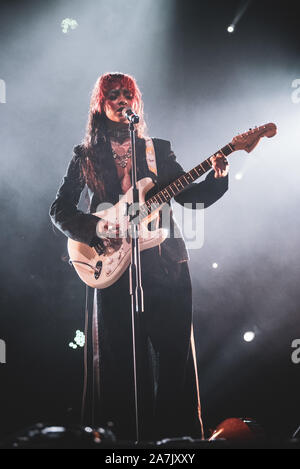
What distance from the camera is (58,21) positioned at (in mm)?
→ 3939

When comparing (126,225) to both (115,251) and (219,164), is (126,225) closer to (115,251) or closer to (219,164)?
(115,251)

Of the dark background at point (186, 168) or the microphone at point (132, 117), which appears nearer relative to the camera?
the microphone at point (132, 117)

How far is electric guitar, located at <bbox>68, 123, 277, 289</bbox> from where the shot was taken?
2.59 m

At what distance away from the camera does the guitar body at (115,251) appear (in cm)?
257

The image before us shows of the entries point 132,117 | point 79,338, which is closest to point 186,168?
point 132,117

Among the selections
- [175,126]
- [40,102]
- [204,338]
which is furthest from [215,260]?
[40,102]

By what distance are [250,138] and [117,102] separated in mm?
992

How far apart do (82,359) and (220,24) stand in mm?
3294

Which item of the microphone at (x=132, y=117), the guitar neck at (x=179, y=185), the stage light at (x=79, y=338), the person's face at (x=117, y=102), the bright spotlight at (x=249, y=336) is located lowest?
the bright spotlight at (x=249, y=336)

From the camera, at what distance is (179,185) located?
2.70m

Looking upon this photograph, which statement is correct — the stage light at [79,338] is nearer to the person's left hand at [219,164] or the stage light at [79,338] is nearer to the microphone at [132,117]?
the person's left hand at [219,164]

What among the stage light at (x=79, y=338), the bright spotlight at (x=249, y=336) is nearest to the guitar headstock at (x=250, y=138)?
the bright spotlight at (x=249, y=336)

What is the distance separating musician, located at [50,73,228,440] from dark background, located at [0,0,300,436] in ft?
2.83

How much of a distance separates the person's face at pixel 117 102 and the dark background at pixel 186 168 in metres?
0.74
